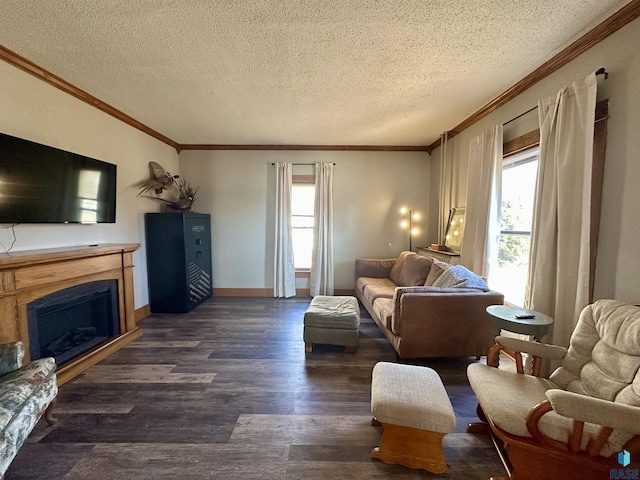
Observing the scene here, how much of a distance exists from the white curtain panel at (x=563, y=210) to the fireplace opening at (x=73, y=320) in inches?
155

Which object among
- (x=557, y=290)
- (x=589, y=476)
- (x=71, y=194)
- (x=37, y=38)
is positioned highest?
(x=37, y=38)

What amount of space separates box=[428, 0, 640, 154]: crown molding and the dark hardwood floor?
8.72 ft

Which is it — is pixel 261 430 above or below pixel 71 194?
below

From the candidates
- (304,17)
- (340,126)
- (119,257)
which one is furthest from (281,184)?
(304,17)

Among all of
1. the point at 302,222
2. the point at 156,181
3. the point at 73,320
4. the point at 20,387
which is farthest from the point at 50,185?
the point at 302,222

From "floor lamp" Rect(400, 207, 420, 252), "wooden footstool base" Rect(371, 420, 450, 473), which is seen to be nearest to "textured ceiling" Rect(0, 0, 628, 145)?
"floor lamp" Rect(400, 207, 420, 252)

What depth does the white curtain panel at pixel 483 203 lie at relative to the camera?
8.84 feet

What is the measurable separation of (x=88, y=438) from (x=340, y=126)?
12.6 ft

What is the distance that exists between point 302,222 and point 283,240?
505mm

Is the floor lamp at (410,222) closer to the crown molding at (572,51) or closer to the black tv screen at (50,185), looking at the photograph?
the crown molding at (572,51)

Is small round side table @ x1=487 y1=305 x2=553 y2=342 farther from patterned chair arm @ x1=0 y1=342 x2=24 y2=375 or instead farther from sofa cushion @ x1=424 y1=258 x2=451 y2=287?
patterned chair arm @ x1=0 y1=342 x2=24 y2=375

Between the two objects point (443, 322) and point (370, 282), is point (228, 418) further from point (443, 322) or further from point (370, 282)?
point (370, 282)

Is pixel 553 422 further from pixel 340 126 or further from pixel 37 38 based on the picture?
pixel 37 38

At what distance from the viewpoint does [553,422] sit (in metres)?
1.19
